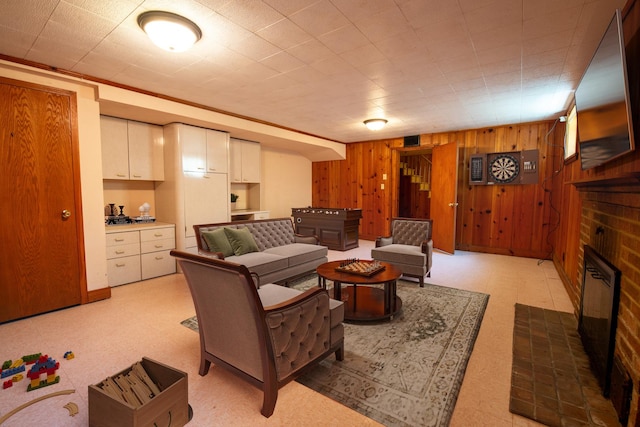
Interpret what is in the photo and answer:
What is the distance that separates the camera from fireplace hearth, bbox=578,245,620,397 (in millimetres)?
1765

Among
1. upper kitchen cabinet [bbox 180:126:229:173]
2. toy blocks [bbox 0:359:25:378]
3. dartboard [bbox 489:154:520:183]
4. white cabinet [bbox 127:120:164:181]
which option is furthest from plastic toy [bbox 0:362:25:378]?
dartboard [bbox 489:154:520:183]

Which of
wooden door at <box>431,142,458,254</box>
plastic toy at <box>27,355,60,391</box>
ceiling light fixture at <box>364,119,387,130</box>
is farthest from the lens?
wooden door at <box>431,142,458,254</box>

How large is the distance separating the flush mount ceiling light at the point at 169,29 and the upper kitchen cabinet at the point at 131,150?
8.21 feet

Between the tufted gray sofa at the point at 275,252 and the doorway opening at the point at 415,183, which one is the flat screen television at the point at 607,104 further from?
the doorway opening at the point at 415,183

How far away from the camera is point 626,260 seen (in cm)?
171

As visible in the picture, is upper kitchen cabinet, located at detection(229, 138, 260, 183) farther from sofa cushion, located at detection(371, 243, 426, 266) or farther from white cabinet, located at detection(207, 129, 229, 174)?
sofa cushion, located at detection(371, 243, 426, 266)

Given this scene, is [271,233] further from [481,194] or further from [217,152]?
[481,194]

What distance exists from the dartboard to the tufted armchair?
5.15 m

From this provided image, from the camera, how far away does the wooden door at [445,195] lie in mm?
5703

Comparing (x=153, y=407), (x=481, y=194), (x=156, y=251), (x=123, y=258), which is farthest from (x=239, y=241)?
(x=481, y=194)

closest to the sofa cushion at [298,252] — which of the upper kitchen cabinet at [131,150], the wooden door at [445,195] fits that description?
the upper kitchen cabinet at [131,150]

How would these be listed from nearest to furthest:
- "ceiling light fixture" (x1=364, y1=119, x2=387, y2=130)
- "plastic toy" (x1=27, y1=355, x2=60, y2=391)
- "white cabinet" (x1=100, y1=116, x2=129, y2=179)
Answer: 1. "plastic toy" (x1=27, y1=355, x2=60, y2=391)
2. "white cabinet" (x1=100, y1=116, x2=129, y2=179)
3. "ceiling light fixture" (x1=364, y1=119, x2=387, y2=130)

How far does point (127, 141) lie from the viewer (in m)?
4.33

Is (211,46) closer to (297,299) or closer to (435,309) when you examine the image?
(297,299)
